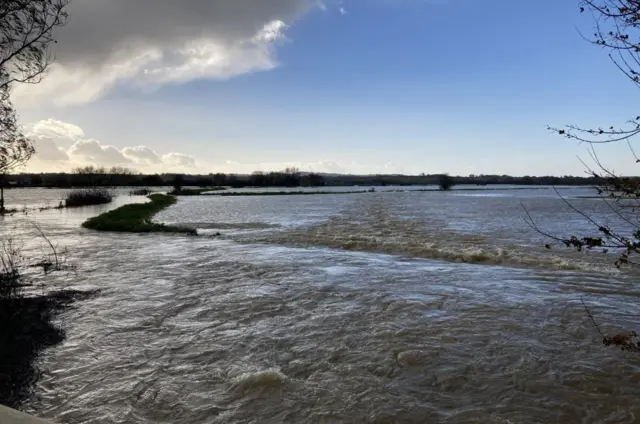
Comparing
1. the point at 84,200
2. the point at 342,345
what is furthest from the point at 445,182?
the point at 342,345

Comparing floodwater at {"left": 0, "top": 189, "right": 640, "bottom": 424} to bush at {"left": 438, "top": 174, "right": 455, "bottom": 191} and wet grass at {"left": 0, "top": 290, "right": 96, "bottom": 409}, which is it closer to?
wet grass at {"left": 0, "top": 290, "right": 96, "bottom": 409}

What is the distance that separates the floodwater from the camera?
5.95 m

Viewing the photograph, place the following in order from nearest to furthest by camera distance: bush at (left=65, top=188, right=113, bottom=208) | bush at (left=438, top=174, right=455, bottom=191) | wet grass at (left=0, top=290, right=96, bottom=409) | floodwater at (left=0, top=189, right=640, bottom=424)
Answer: floodwater at (left=0, top=189, right=640, bottom=424) → wet grass at (left=0, top=290, right=96, bottom=409) → bush at (left=65, top=188, right=113, bottom=208) → bush at (left=438, top=174, right=455, bottom=191)

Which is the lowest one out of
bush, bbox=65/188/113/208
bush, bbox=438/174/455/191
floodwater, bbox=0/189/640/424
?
floodwater, bbox=0/189/640/424

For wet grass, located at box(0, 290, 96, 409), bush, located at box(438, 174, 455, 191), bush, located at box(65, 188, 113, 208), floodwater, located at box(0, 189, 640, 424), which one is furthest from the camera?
bush, located at box(438, 174, 455, 191)

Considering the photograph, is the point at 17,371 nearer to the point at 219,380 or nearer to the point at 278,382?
the point at 219,380

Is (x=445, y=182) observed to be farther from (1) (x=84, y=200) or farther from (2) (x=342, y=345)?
(2) (x=342, y=345)

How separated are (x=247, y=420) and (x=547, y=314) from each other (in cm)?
794

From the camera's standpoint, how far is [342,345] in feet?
27.2

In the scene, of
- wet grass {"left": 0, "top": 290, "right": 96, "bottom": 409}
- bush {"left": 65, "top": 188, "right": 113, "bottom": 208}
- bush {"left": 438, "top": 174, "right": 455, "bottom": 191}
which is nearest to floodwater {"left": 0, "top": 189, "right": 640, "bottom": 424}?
wet grass {"left": 0, "top": 290, "right": 96, "bottom": 409}

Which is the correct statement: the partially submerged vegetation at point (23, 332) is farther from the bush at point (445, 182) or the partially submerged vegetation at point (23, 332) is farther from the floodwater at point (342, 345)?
the bush at point (445, 182)

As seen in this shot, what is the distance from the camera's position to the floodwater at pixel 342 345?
19.5 ft

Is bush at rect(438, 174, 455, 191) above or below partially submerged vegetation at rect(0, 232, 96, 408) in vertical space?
above

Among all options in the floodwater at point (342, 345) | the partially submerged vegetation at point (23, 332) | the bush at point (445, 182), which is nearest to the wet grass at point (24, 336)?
the partially submerged vegetation at point (23, 332)
